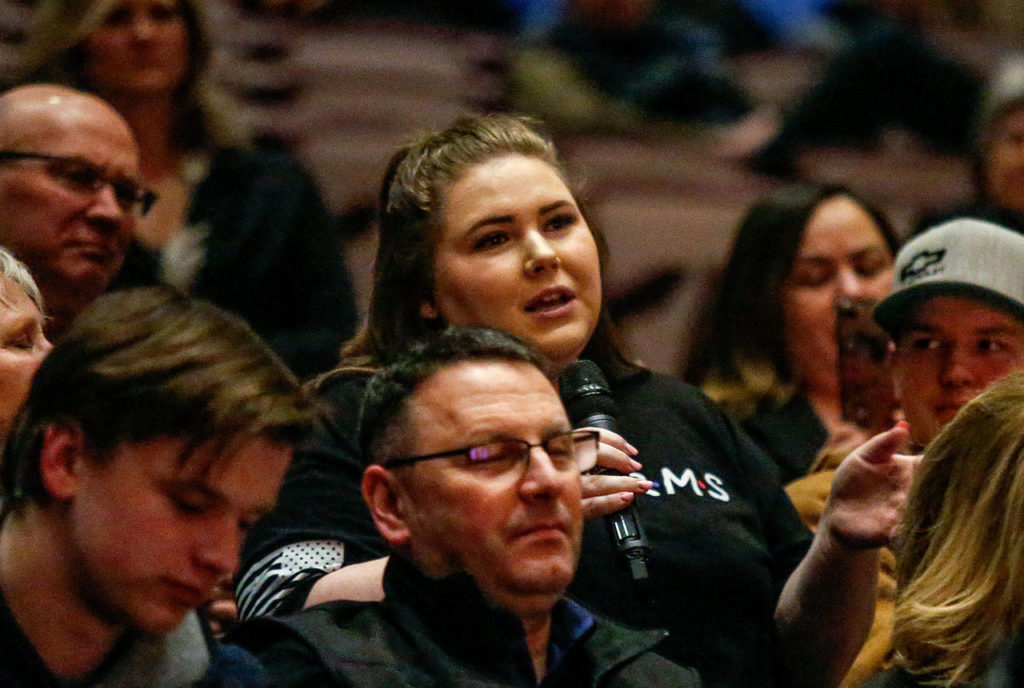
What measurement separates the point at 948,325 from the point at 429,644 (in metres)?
1.14

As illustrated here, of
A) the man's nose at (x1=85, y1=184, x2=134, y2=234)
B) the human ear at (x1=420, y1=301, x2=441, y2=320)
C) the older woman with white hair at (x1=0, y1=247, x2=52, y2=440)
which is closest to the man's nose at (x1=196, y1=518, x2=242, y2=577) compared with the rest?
the older woman with white hair at (x1=0, y1=247, x2=52, y2=440)

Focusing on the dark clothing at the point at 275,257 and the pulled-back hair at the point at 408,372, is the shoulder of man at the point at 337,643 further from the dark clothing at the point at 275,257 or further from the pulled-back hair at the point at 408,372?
the dark clothing at the point at 275,257

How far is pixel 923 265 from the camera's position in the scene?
260 centimetres

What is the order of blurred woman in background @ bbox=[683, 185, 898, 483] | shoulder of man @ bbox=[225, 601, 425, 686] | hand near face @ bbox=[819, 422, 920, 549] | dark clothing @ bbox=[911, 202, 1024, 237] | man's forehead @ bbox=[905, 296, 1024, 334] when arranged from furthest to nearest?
dark clothing @ bbox=[911, 202, 1024, 237] → blurred woman in background @ bbox=[683, 185, 898, 483] → man's forehead @ bbox=[905, 296, 1024, 334] → hand near face @ bbox=[819, 422, 920, 549] → shoulder of man @ bbox=[225, 601, 425, 686]

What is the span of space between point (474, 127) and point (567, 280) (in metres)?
0.35

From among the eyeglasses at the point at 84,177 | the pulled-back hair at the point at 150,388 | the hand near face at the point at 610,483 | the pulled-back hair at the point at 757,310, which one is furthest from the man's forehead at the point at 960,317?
the eyeglasses at the point at 84,177

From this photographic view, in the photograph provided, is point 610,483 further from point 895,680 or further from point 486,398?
point 895,680

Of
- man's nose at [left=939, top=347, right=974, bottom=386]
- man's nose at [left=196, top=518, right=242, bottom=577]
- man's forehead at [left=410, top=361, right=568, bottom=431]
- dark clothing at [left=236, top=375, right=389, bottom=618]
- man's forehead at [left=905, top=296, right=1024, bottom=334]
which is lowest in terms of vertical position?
dark clothing at [left=236, top=375, right=389, bottom=618]

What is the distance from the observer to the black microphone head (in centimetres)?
213

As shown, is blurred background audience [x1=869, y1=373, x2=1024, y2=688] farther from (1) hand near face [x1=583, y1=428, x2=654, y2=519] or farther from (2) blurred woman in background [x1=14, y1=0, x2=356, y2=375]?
(2) blurred woman in background [x1=14, y1=0, x2=356, y2=375]

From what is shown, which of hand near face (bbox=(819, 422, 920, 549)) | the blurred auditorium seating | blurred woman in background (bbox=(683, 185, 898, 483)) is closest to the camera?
hand near face (bbox=(819, 422, 920, 549))

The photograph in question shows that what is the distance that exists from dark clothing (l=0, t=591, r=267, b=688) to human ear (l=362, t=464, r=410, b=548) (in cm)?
26

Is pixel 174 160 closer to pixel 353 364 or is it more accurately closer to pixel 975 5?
pixel 353 364

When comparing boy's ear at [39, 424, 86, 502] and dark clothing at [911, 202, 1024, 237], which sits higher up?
dark clothing at [911, 202, 1024, 237]
